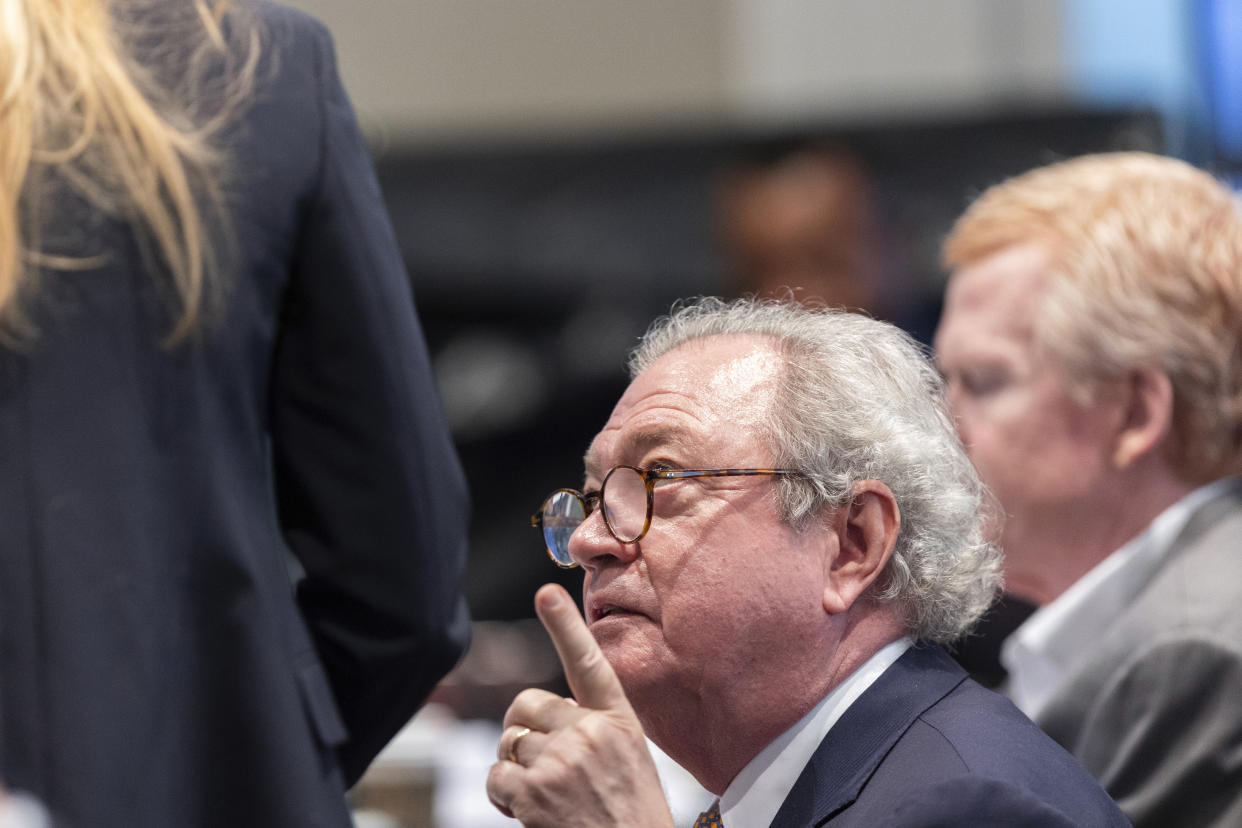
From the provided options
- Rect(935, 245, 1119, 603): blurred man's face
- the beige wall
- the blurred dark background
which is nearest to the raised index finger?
Rect(935, 245, 1119, 603): blurred man's face

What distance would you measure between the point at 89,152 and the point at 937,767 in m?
1.11

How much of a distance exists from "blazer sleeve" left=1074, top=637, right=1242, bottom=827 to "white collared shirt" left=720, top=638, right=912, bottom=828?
0.52 metres

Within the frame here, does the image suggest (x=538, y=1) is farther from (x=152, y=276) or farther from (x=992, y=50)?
(x=152, y=276)

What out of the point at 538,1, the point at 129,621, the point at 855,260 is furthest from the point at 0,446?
the point at 538,1

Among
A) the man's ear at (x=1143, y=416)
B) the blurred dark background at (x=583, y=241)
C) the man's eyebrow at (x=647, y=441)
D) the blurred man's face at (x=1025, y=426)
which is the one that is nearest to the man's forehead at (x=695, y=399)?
the man's eyebrow at (x=647, y=441)

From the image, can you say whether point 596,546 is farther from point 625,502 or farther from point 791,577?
point 791,577

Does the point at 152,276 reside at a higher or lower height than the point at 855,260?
higher

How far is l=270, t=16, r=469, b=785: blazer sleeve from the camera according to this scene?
1671 mm

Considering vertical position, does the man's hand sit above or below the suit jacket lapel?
above

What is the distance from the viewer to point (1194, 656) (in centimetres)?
197

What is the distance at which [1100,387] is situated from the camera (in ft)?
8.25

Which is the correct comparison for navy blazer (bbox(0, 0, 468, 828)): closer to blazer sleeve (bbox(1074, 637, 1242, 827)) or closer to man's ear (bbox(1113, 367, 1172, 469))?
blazer sleeve (bbox(1074, 637, 1242, 827))

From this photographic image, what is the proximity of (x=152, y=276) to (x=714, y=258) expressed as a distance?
3500 millimetres

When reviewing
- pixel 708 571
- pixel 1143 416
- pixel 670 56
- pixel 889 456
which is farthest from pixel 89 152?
pixel 670 56
